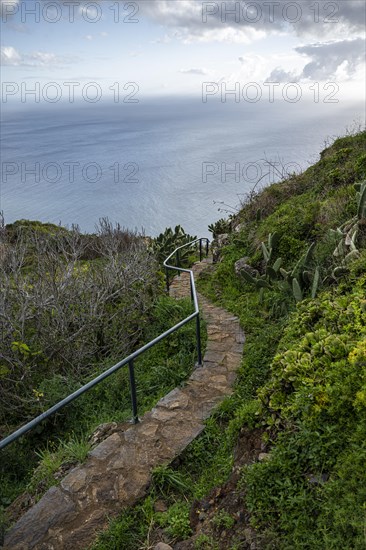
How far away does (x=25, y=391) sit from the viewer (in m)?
6.36

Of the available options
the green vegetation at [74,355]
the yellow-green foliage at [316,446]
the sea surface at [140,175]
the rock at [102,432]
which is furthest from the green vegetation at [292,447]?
the sea surface at [140,175]

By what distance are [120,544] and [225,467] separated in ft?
3.64

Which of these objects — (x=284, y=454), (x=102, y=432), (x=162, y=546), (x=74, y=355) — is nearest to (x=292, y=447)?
(x=284, y=454)

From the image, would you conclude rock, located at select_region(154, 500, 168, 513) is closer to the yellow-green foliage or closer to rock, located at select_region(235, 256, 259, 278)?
the yellow-green foliage

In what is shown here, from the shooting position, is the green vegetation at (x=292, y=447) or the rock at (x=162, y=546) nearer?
the green vegetation at (x=292, y=447)

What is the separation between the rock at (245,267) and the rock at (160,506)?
591 centimetres

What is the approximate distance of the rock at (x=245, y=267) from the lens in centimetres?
925

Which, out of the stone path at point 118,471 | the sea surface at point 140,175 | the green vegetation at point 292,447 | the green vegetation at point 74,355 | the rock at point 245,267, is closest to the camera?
the green vegetation at point 292,447

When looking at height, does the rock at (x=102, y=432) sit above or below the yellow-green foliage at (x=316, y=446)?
below

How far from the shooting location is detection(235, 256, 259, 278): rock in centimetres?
925

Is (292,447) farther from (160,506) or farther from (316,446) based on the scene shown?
(160,506)

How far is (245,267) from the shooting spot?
9422 mm

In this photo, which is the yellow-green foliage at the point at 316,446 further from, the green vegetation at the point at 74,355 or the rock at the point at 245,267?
the rock at the point at 245,267

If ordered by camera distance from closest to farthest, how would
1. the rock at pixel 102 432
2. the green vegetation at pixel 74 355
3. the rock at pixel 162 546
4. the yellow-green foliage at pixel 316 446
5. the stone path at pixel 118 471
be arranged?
1. the yellow-green foliage at pixel 316 446
2. the rock at pixel 162 546
3. the stone path at pixel 118 471
4. the rock at pixel 102 432
5. the green vegetation at pixel 74 355
